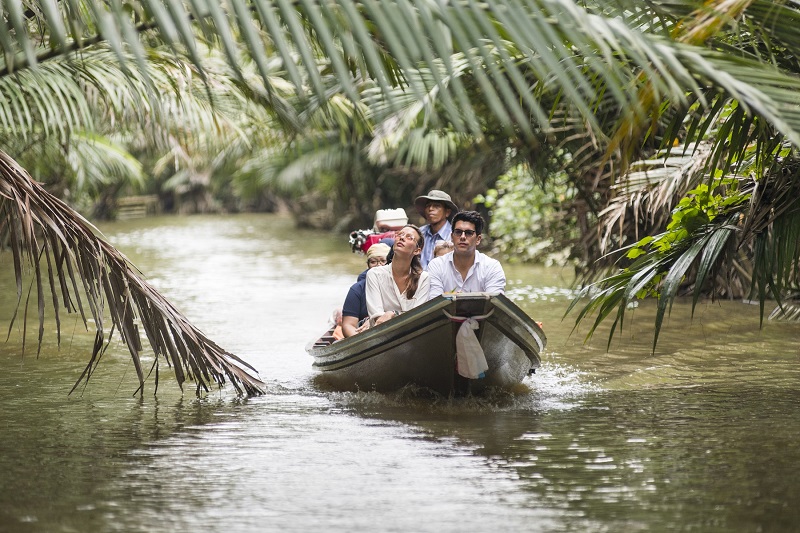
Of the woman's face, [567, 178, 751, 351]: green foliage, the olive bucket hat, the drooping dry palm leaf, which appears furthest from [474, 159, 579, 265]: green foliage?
the drooping dry palm leaf

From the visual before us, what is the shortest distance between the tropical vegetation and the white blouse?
1.14 metres

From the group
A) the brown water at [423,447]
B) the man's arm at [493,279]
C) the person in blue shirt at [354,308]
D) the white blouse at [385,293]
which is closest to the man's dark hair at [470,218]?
the man's arm at [493,279]

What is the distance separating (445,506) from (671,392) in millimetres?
3654

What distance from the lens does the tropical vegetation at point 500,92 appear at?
334cm

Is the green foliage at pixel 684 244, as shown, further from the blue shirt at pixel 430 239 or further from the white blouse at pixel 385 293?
the blue shirt at pixel 430 239

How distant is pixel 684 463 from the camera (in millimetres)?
6086

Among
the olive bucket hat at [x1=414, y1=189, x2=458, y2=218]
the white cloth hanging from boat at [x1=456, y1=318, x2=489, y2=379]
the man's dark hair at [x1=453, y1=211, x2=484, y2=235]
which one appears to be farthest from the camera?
the olive bucket hat at [x1=414, y1=189, x2=458, y2=218]

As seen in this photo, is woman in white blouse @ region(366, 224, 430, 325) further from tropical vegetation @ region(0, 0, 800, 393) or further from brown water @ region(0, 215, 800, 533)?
tropical vegetation @ region(0, 0, 800, 393)

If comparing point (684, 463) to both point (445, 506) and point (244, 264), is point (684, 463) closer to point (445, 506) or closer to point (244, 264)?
point (445, 506)

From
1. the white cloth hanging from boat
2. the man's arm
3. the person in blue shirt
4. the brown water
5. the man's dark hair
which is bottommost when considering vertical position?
the brown water

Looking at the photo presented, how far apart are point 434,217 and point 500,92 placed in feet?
5.13

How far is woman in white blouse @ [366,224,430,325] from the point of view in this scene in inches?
337

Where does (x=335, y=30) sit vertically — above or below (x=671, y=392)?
above

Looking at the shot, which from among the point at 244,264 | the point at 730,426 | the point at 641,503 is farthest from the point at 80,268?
the point at 244,264
